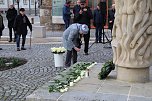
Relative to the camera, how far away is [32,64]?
11109mm

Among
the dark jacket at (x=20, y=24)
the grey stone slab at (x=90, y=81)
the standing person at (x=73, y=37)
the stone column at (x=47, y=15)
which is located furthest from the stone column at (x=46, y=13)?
the grey stone slab at (x=90, y=81)

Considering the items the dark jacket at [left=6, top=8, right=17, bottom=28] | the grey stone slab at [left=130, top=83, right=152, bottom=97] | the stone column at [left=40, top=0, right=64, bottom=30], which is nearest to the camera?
the grey stone slab at [left=130, top=83, right=152, bottom=97]

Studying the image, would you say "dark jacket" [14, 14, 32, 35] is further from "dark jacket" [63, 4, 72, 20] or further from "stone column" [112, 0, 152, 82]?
"stone column" [112, 0, 152, 82]

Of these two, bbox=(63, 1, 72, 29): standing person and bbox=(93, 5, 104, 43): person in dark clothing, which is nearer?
bbox=(93, 5, 104, 43): person in dark clothing

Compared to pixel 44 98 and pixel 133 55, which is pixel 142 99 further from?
pixel 44 98

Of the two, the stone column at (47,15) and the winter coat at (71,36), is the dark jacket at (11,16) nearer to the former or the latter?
the stone column at (47,15)

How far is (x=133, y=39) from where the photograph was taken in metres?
6.58

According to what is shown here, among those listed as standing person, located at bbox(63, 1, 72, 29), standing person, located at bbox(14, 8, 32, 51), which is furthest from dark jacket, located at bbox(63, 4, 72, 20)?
standing person, located at bbox(14, 8, 32, 51)

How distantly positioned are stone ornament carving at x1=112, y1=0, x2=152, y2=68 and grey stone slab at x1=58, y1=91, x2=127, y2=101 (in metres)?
0.99

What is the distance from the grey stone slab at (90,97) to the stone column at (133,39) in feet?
3.15

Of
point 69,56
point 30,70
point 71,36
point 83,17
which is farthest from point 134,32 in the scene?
point 83,17

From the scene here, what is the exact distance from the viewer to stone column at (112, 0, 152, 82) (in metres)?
6.54

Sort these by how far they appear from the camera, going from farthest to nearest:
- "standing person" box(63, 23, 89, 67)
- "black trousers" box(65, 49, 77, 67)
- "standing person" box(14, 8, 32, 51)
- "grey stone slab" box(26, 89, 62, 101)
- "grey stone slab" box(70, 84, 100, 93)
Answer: "standing person" box(14, 8, 32, 51)
"black trousers" box(65, 49, 77, 67)
"standing person" box(63, 23, 89, 67)
"grey stone slab" box(70, 84, 100, 93)
"grey stone slab" box(26, 89, 62, 101)

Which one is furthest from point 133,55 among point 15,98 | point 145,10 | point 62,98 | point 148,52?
point 15,98
